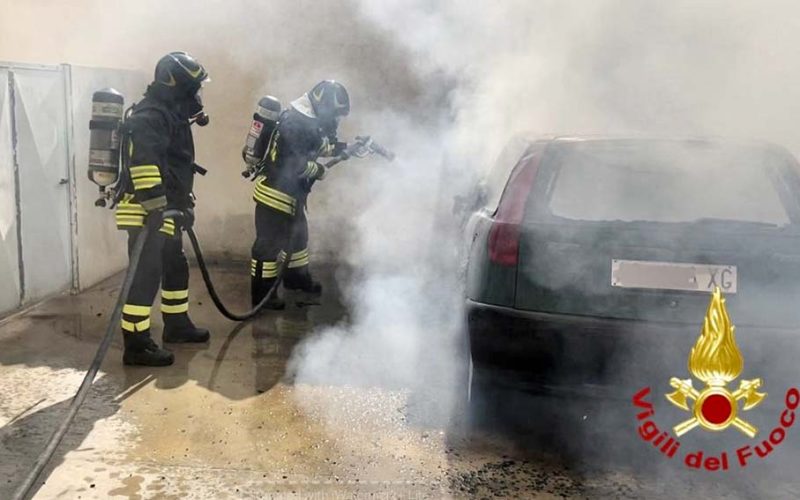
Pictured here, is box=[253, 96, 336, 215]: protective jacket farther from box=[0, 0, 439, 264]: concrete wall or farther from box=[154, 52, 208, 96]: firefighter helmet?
box=[0, 0, 439, 264]: concrete wall

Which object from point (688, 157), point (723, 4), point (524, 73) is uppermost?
point (723, 4)

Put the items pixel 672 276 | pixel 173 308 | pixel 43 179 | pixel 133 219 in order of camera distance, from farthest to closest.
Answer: pixel 43 179
pixel 173 308
pixel 133 219
pixel 672 276

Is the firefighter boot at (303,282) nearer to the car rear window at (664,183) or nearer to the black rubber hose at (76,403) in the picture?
the black rubber hose at (76,403)

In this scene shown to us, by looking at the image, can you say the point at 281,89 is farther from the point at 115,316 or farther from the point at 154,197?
the point at 115,316

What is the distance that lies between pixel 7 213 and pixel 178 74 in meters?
1.78

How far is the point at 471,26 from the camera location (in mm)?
5949

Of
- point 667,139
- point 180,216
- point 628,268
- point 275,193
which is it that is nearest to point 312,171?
point 275,193

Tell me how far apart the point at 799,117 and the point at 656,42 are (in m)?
1.09

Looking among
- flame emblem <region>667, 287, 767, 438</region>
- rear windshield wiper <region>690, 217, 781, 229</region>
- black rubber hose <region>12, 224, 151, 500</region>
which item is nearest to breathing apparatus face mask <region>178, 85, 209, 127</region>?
black rubber hose <region>12, 224, 151, 500</region>

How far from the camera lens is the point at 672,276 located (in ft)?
9.20

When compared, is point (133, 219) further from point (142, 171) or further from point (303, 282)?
point (303, 282)

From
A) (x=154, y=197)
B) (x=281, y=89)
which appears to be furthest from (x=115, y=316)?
(x=281, y=89)

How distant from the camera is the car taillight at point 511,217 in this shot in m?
2.97

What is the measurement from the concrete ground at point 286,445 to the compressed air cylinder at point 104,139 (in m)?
1.14
